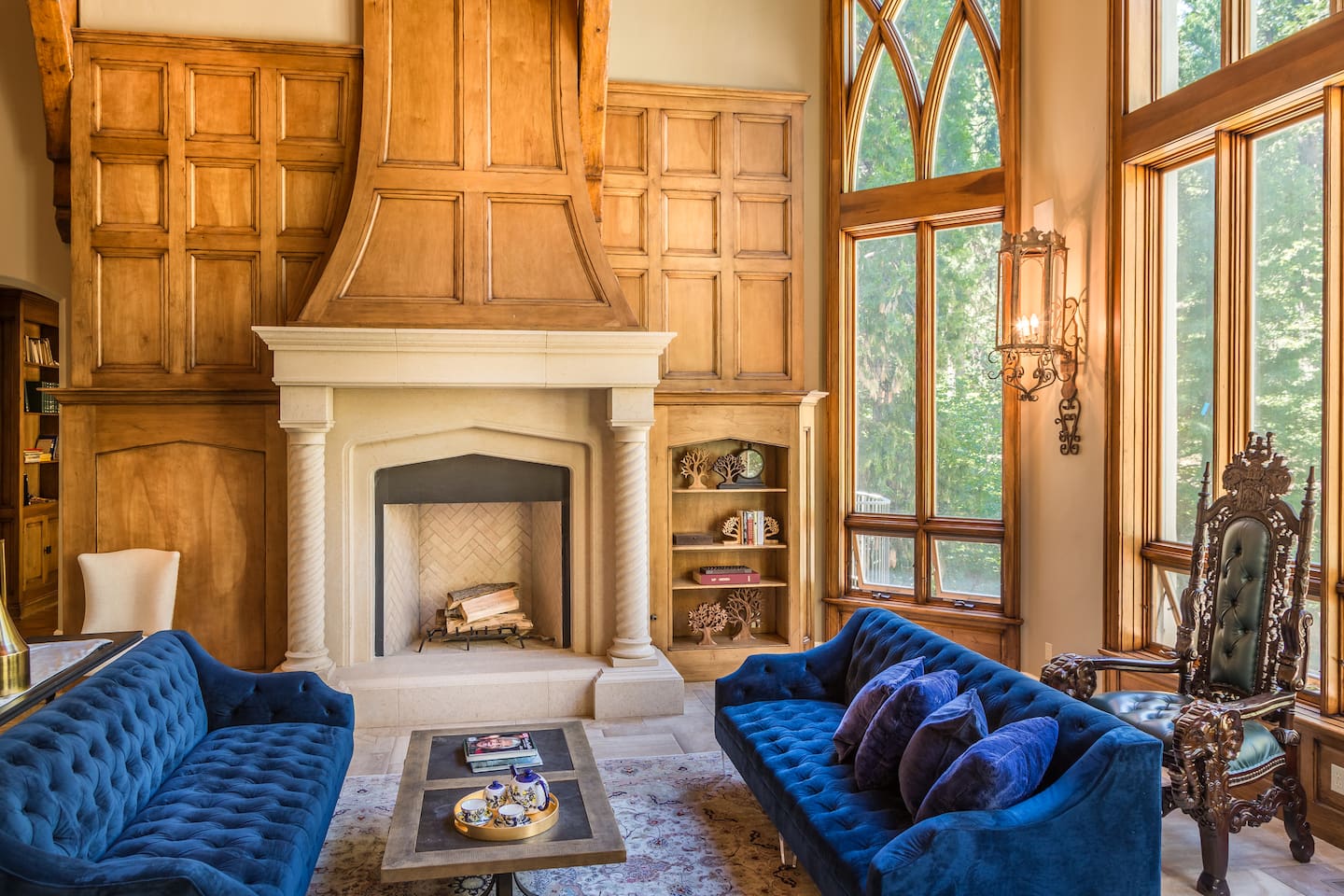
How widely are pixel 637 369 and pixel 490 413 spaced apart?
92cm

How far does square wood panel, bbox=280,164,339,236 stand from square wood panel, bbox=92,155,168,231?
0.65 meters

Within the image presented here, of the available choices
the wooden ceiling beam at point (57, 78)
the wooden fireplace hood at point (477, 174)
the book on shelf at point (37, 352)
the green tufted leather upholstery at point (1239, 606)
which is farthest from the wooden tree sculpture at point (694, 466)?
the book on shelf at point (37, 352)

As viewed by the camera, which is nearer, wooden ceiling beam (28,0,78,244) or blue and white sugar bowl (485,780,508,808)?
blue and white sugar bowl (485,780,508,808)

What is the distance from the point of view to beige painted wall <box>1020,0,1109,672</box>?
4.77 metres

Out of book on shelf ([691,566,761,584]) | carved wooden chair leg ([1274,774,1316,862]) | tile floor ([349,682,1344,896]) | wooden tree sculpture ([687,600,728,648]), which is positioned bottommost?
tile floor ([349,682,1344,896])

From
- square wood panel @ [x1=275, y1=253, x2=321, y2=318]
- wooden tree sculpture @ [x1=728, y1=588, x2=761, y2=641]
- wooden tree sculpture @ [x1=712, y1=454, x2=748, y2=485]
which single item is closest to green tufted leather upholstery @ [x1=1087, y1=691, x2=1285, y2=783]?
wooden tree sculpture @ [x1=728, y1=588, x2=761, y2=641]

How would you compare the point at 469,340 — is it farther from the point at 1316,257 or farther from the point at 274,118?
the point at 1316,257

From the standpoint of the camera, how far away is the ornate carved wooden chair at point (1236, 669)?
3.06m

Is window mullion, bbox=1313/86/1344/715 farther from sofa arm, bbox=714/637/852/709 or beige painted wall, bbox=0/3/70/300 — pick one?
beige painted wall, bbox=0/3/70/300

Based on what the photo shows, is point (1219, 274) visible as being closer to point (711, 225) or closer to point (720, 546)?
point (711, 225)

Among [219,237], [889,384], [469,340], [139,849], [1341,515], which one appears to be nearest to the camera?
[139,849]

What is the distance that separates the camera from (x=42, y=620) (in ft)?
24.5

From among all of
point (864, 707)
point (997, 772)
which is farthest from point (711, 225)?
point (997, 772)

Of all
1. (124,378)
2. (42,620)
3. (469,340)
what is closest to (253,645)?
(124,378)
